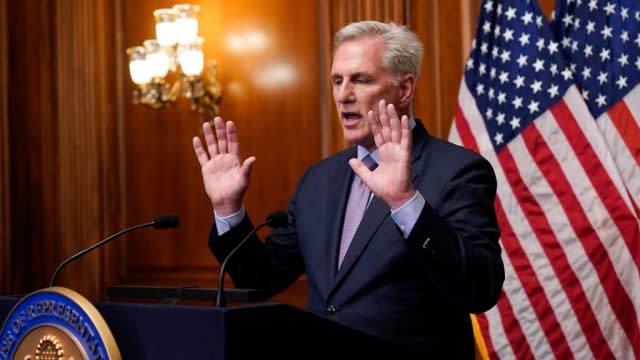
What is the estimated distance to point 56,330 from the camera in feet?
6.37

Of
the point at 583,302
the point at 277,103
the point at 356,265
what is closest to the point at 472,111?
the point at 583,302

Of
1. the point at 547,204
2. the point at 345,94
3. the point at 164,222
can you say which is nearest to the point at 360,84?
the point at 345,94

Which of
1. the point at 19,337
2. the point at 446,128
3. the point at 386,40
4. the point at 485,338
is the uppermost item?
the point at 386,40

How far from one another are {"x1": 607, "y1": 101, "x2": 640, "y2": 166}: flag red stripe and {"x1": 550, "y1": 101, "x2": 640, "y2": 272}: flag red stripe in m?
0.13

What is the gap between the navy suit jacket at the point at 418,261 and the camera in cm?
221

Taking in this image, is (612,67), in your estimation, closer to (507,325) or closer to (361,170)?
(507,325)

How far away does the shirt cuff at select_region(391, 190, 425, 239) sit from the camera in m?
2.14

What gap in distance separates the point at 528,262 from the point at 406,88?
1484 millimetres

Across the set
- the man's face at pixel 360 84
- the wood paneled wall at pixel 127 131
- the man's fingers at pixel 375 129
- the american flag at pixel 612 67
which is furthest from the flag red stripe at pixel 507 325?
the man's fingers at pixel 375 129

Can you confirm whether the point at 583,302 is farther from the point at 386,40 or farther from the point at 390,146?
the point at 390,146

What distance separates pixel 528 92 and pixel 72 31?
314cm

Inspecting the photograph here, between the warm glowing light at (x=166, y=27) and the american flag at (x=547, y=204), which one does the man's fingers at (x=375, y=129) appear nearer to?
the american flag at (x=547, y=204)

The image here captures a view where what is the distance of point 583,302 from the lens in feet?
12.6

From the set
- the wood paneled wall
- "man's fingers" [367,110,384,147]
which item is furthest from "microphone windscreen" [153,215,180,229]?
the wood paneled wall
